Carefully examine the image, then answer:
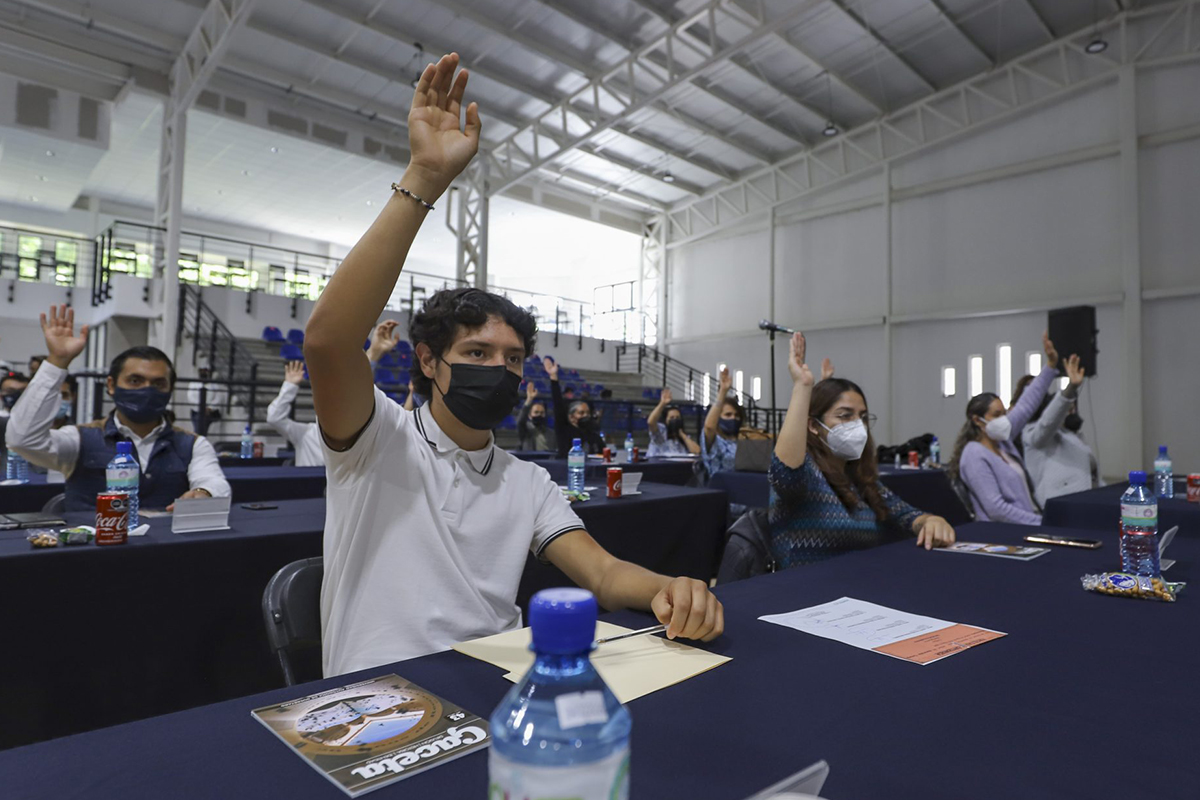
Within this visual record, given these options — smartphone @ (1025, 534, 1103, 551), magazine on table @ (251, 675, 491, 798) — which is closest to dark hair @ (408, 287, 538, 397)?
magazine on table @ (251, 675, 491, 798)

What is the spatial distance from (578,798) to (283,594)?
3.41ft

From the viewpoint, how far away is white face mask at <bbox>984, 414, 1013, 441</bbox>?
11.5 feet

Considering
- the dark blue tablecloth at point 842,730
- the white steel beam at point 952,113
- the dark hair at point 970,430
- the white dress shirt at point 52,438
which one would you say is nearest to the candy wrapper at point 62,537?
the white dress shirt at point 52,438

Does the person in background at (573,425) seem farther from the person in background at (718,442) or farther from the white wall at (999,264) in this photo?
the white wall at (999,264)

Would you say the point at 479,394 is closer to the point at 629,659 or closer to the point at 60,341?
the point at 629,659

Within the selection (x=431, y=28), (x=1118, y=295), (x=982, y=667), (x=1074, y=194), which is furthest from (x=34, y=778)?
(x=1074, y=194)

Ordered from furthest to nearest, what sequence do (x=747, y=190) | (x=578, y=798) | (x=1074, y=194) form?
1. (x=747, y=190)
2. (x=1074, y=194)
3. (x=578, y=798)

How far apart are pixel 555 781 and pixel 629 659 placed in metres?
0.59

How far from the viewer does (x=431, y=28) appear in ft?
29.4

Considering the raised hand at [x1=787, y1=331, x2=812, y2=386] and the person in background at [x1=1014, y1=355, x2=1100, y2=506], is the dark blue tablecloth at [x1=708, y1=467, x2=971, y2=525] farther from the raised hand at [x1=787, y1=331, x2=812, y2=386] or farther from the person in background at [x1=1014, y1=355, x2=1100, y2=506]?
the raised hand at [x1=787, y1=331, x2=812, y2=386]

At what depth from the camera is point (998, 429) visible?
3.55 meters

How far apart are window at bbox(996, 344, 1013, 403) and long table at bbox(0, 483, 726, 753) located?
10.7m

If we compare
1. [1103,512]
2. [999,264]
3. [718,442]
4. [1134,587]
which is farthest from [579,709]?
[999,264]

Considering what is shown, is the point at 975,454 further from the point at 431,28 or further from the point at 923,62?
the point at 923,62
